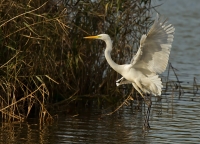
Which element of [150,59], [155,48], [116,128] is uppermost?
[155,48]

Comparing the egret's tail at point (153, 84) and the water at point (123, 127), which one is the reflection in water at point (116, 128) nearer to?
the water at point (123, 127)

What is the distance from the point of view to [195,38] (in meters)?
19.0

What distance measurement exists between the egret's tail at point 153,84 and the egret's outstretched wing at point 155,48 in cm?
17

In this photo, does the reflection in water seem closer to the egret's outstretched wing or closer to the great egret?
the great egret

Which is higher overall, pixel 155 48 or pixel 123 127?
pixel 155 48

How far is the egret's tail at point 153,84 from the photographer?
8.93 meters

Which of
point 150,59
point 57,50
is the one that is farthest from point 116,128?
point 57,50

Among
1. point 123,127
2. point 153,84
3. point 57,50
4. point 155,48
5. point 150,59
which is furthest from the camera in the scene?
point 57,50

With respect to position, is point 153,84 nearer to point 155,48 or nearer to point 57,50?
point 155,48

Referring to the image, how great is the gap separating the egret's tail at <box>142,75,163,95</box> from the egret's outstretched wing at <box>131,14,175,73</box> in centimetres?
17

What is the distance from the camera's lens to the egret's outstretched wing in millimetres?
8047

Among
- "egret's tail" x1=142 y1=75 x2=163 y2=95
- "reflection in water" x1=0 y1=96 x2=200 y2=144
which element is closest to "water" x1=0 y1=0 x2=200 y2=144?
"reflection in water" x1=0 y1=96 x2=200 y2=144

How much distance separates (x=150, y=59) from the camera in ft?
28.5

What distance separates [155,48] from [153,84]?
885 millimetres
